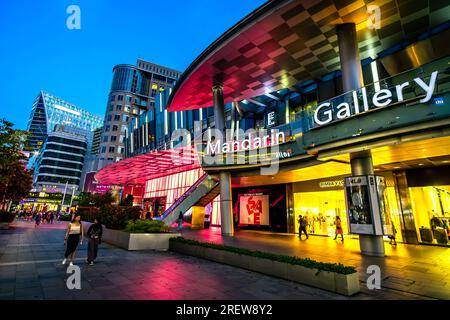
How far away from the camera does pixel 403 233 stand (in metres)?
16.6

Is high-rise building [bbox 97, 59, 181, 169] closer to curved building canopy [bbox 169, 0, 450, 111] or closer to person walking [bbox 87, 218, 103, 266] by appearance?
curved building canopy [bbox 169, 0, 450, 111]

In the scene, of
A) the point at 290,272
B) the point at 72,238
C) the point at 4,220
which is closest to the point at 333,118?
the point at 290,272

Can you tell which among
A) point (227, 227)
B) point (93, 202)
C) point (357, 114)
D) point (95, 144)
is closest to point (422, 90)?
point (357, 114)

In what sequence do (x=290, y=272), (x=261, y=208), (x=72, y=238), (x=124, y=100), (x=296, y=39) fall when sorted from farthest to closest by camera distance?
(x=124, y=100), (x=261, y=208), (x=296, y=39), (x=72, y=238), (x=290, y=272)

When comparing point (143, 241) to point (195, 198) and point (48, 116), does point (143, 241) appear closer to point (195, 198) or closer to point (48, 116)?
point (195, 198)

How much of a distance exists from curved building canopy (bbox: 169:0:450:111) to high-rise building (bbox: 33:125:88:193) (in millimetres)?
97934

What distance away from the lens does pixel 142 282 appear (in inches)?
285

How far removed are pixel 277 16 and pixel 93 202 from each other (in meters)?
25.9

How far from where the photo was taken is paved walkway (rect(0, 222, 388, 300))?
6.09 meters

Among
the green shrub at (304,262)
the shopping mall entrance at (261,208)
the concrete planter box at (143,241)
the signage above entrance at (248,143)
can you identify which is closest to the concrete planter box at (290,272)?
→ the green shrub at (304,262)

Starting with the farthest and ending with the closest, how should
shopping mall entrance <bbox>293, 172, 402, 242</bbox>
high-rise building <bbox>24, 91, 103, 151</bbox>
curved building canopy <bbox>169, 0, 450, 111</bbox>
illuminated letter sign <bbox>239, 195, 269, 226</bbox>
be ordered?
high-rise building <bbox>24, 91, 103, 151</bbox>, illuminated letter sign <bbox>239, 195, 269, 226</bbox>, shopping mall entrance <bbox>293, 172, 402, 242</bbox>, curved building canopy <bbox>169, 0, 450, 111</bbox>

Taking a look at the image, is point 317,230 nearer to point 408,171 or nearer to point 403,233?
point 403,233

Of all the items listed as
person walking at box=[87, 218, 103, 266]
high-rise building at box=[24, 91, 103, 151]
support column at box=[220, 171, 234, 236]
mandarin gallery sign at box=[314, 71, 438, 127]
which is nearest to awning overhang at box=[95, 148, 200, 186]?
support column at box=[220, 171, 234, 236]

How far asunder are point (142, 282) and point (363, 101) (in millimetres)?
12058
